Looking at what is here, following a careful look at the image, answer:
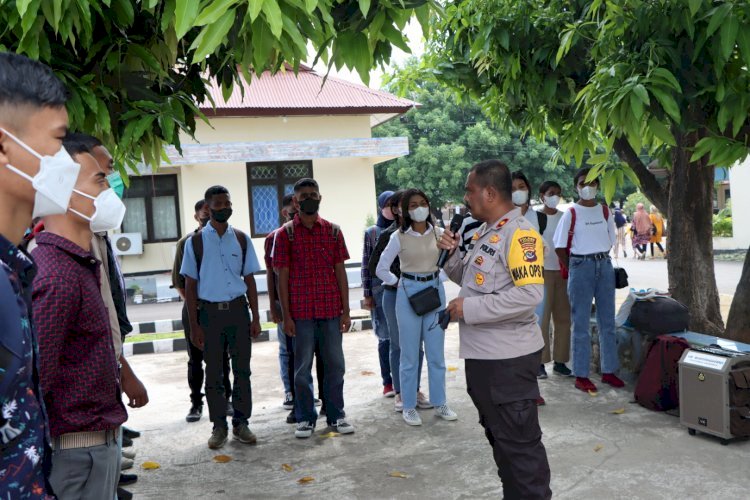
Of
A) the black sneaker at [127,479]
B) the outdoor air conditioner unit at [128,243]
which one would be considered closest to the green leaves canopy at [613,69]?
the black sneaker at [127,479]

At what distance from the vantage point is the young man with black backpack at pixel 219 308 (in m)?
5.79

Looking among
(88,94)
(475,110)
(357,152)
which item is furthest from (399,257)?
(475,110)

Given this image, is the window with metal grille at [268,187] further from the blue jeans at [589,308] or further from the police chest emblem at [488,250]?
the police chest emblem at [488,250]

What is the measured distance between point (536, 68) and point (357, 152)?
13604 millimetres

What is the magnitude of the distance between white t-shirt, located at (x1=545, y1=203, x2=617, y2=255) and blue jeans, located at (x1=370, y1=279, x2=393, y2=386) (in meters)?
1.76

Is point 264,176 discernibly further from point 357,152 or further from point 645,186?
point 645,186

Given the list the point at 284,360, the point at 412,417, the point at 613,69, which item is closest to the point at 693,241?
the point at 412,417

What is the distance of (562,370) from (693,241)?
1.83 m

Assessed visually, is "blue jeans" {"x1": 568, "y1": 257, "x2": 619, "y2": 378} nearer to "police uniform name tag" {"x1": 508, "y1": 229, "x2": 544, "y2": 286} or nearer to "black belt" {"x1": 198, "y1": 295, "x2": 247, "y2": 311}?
"black belt" {"x1": 198, "y1": 295, "x2": 247, "y2": 311}

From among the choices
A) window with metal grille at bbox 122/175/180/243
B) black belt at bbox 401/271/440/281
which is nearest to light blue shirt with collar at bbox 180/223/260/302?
black belt at bbox 401/271/440/281

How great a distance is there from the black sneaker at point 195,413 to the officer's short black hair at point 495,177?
154 inches

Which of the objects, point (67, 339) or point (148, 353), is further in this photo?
point (148, 353)

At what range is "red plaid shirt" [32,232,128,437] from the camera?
246cm

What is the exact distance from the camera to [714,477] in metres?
4.63
